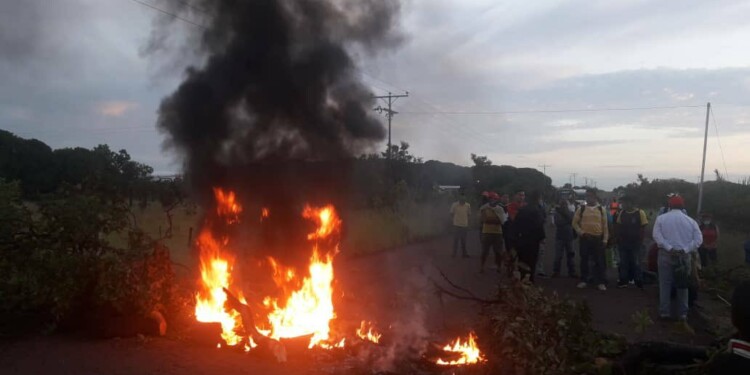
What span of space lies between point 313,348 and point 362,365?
0.88 m

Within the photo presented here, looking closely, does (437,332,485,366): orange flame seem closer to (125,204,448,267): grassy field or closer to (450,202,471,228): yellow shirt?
(125,204,448,267): grassy field

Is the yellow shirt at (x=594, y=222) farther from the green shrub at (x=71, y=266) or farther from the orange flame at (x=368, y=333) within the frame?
the green shrub at (x=71, y=266)

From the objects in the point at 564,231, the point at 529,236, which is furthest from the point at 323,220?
the point at 564,231

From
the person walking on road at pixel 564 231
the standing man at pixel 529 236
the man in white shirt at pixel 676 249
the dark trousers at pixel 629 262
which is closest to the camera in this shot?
the man in white shirt at pixel 676 249

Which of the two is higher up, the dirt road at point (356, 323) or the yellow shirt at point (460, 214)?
the yellow shirt at point (460, 214)

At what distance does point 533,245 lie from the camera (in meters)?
10.1

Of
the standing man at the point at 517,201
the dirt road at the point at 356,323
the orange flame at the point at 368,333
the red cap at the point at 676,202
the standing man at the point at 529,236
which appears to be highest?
the red cap at the point at 676,202

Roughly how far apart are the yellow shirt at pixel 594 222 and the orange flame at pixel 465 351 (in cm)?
553

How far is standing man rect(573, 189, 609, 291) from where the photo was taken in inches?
427

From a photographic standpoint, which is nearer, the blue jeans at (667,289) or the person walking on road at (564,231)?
the blue jeans at (667,289)

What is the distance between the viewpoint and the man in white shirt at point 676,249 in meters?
8.35

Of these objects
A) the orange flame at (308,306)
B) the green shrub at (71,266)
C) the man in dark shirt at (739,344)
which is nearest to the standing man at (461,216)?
the orange flame at (308,306)

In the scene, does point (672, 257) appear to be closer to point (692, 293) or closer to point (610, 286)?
point (692, 293)

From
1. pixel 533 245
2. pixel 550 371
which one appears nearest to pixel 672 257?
pixel 533 245
